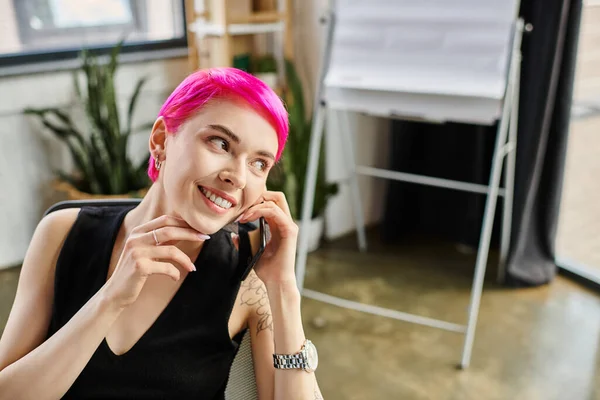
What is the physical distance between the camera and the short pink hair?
0.92 meters

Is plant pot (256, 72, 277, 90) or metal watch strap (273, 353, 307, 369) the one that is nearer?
metal watch strap (273, 353, 307, 369)

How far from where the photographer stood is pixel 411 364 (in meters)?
2.17

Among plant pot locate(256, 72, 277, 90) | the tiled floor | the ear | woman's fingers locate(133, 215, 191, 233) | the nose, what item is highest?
the ear

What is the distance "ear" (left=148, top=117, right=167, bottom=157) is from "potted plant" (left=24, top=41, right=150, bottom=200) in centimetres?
157

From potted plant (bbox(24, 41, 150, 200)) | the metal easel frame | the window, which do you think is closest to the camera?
the metal easel frame

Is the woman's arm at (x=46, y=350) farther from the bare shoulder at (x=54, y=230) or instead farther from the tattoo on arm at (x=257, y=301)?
the tattoo on arm at (x=257, y=301)

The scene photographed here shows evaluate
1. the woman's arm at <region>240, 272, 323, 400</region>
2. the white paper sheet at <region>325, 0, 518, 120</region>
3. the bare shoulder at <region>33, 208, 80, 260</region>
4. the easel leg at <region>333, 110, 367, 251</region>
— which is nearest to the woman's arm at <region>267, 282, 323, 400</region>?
the woman's arm at <region>240, 272, 323, 400</region>

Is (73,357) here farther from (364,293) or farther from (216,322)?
(364,293)

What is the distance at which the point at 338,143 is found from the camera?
2996 mm

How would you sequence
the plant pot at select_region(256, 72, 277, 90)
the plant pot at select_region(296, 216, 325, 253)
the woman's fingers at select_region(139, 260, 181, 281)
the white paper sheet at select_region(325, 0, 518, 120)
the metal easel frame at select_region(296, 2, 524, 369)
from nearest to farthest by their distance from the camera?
1. the woman's fingers at select_region(139, 260, 181, 281)
2. the white paper sheet at select_region(325, 0, 518, 120)
3. the metal easel frame at select_region(296, 2, 524, 369)
4. the plant pot at select_region(256, 72, 277, 90)
5. the plant pot at select_region(296, 216, 325, 253)

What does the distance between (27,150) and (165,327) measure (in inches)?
75.5

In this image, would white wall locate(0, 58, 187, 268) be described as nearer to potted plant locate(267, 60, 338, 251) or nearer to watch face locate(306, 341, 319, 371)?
potted plant locate(267, 60, 338, 251)

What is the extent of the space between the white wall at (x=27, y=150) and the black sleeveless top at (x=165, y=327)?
171cm

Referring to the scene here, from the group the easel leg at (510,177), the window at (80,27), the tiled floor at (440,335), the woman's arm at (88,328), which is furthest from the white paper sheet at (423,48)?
the woman's arm at (88,328)
